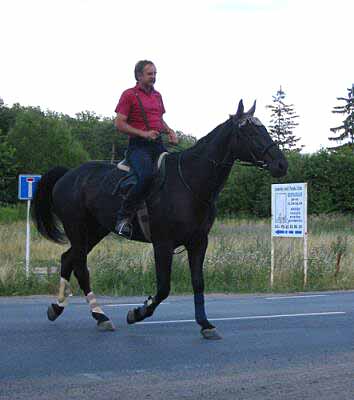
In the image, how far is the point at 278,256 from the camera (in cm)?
2111

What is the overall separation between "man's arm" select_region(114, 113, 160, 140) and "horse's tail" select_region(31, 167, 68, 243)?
216cm

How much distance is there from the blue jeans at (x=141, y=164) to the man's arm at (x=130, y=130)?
181mm

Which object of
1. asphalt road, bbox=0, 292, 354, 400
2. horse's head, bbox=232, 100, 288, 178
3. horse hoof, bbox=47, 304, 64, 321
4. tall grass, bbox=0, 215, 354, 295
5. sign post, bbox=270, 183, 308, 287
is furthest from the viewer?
sign post, bbox=270, 183, 308, 287

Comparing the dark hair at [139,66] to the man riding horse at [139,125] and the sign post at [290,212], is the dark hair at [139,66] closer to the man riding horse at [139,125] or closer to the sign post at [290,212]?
the man riding horse at [139,125]

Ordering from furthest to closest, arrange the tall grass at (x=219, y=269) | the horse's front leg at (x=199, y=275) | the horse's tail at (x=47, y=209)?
the tall grass at (x=219, y=269) < the horse's tail at (x=47, y=209) < the horse's front leg at (x=199, y=275)

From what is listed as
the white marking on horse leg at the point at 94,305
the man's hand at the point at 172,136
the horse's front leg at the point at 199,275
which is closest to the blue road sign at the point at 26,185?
the white marking on horse leg at the point at 94,305

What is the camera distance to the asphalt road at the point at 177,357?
22.7 feet

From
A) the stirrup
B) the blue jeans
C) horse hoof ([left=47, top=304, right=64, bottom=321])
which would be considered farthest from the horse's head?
horse hoof ([left=47, top=304, right=64, bottom=321])

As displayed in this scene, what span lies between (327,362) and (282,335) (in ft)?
5.96

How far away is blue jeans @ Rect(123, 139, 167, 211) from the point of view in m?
9.56

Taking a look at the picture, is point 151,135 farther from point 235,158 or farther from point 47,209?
point 47,209

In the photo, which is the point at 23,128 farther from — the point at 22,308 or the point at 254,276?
the point at 22,308

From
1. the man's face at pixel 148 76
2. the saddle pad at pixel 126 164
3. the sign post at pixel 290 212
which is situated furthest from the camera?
the sign post at pixel 290 212

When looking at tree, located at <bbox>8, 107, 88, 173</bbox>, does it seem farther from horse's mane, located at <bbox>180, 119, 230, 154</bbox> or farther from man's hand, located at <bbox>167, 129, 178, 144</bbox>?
horse's mane, located at <bbox>180, 119, 230, 154</bbox>
